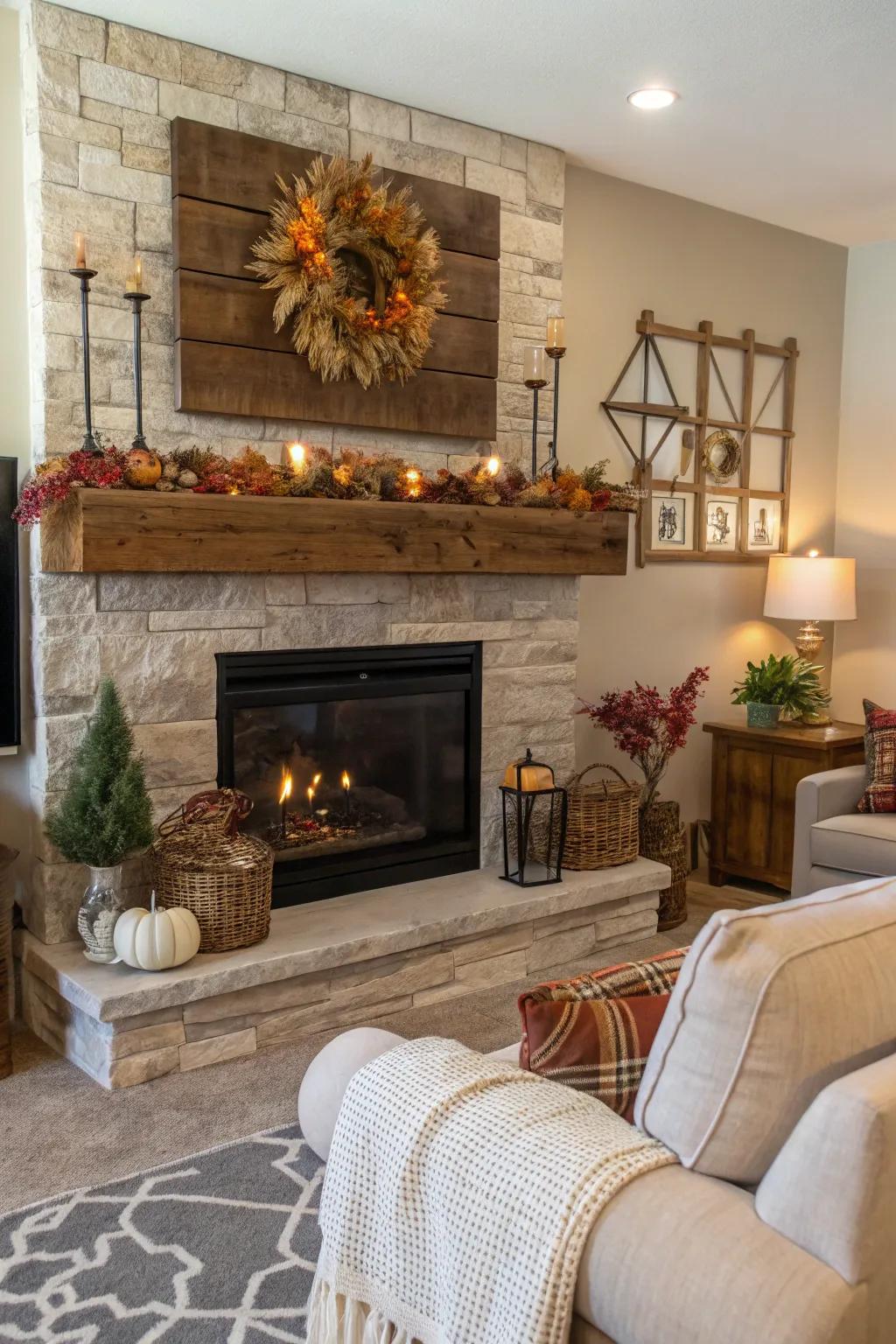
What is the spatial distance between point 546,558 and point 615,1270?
112 inches

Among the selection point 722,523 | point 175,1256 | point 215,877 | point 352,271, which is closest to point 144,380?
point 352,271

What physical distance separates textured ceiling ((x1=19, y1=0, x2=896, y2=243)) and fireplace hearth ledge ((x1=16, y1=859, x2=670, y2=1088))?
2519 millimetres

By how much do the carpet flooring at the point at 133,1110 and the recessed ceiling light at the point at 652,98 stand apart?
112 inches

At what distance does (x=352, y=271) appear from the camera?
365 centimetres

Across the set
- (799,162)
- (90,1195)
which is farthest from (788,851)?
(90,1195)

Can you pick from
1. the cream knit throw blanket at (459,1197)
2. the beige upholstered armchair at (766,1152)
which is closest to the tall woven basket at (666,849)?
the cream knit throw blanket at (459,1197)

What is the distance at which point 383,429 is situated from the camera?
384 centimetres

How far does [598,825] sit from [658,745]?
1.71ft

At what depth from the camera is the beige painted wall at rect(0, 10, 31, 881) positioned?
317cm

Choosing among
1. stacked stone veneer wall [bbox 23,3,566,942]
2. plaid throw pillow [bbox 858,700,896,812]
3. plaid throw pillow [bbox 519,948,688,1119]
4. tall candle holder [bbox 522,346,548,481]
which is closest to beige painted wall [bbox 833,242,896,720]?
plaid throw pillow [bbox 858,700,896,812]

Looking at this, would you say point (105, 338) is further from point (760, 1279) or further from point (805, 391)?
point (805, 391)

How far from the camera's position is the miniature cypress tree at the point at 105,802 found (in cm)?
306

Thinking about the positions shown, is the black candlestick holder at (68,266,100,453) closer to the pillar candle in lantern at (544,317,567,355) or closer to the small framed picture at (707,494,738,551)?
the pillar candle in lantern at (544,317,567,355)

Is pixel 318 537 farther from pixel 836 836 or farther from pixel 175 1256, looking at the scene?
pixel 836 836
